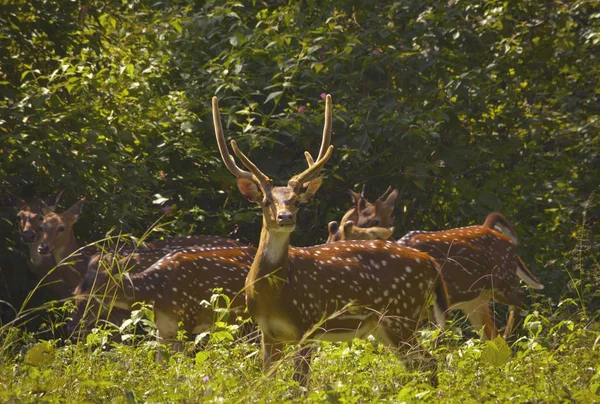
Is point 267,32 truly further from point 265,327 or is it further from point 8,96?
point 265,327

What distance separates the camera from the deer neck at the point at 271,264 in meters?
6.70

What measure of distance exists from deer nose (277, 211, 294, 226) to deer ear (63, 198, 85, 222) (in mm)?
2941

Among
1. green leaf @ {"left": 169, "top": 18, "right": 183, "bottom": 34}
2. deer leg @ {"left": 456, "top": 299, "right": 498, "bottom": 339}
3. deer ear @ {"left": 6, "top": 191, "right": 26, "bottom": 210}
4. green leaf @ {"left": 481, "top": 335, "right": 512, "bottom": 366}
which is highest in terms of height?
green leaf @ {"left": 169, "top": 18, "right": 183, "bottom": 34}

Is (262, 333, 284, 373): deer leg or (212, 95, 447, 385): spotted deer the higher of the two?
(212, 95, 447, 385): spotted deer

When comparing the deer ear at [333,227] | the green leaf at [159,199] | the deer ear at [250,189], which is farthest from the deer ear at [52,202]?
the deer ear at [250,189]

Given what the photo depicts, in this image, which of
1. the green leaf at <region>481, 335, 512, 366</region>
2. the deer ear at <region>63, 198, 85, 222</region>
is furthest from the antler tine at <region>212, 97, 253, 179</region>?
the deer ear at <region>63, 198, 85, 222</region>

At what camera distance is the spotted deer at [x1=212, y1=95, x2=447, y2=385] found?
6.70 meters

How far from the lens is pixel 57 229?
964cm

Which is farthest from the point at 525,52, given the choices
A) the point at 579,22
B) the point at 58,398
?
the point at 58,398

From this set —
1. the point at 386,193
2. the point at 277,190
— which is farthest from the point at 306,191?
the point at 386,193

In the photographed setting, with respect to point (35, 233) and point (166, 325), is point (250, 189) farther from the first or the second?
point (35, 233)

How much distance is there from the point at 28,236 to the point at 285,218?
354cm

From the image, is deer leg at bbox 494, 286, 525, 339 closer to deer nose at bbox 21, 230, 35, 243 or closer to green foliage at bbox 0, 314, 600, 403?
green foliage at bbox 0, 314, 600, 403

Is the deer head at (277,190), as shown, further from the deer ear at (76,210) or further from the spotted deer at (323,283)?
the deer ear at (76,210)
